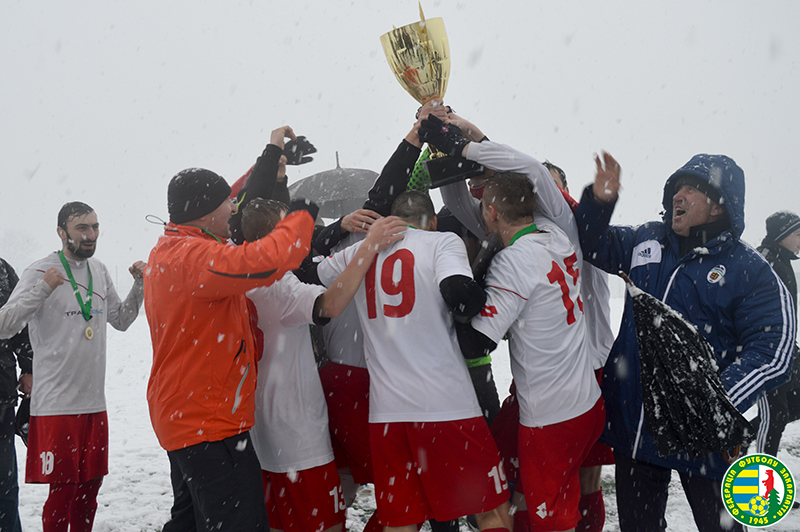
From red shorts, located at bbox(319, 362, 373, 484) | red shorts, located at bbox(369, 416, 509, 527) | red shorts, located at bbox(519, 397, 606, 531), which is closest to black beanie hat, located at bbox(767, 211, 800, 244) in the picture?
red shorts, located at bbox(519, 397, 606, 531)

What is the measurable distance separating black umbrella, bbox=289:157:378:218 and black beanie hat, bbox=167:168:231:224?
3675 mm

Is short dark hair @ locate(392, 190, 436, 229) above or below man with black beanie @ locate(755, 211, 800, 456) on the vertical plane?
above

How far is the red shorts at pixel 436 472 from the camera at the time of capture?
7.83 feet

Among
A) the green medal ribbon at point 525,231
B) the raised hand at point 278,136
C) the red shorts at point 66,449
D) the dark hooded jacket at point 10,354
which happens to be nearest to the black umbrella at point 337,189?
the raised hand at point 278,136

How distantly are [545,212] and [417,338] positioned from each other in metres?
1.07

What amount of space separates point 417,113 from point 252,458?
2188 millimetres

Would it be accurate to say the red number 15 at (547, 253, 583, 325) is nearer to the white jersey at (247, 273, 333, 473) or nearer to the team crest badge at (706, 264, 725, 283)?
the team crest badge at (706, 264, 725, 283)

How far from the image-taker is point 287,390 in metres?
2.68

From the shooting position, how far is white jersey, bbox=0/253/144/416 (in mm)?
3434

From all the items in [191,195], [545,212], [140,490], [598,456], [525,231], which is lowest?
[140,490]

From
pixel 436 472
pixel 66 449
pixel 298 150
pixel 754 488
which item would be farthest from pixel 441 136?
pixel 66 449

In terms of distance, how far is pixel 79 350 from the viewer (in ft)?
12.1

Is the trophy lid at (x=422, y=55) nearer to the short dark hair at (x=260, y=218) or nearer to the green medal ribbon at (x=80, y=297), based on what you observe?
the short dark hair at (x=260, y=218)

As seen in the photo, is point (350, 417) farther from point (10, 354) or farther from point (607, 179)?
point (10, 354)
